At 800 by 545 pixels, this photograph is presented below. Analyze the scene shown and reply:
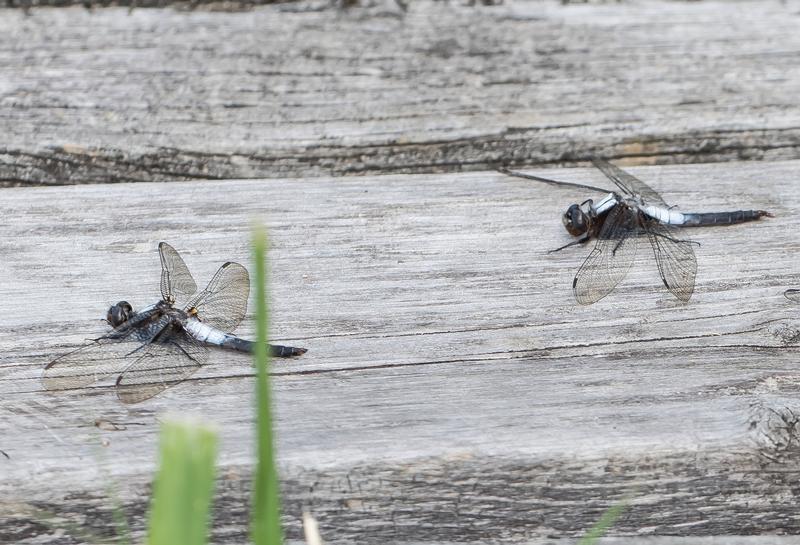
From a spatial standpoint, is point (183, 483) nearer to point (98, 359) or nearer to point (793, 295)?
point (98, 359)

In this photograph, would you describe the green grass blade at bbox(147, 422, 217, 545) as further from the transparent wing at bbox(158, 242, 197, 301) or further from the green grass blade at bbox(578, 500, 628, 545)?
the transparent wing at bbox(158, 242, 197, 301)

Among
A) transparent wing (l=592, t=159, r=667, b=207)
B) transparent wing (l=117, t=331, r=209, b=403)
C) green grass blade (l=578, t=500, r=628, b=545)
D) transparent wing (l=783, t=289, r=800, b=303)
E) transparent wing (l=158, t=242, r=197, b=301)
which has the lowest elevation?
green grass blade (l=578, t=500, r=628, b=545)

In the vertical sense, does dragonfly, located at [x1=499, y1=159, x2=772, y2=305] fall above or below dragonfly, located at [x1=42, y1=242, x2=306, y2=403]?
above

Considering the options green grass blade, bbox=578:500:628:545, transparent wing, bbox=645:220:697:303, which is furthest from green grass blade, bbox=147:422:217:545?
transparent wing, bbox=645:220:697:303

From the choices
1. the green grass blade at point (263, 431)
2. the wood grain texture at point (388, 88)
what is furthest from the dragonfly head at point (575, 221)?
the green grass blade at point (263, 431)

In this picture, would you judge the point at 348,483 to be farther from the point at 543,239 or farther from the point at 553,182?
the point at 553,182

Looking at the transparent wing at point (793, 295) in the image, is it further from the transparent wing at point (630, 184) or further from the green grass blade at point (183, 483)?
the green grass blade at point (183, 483)
